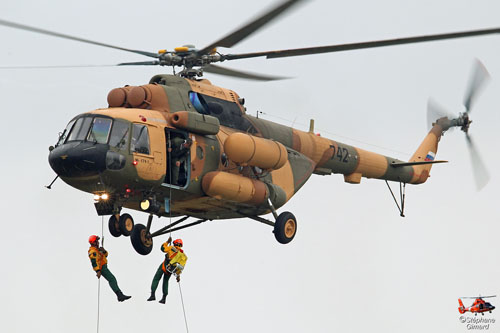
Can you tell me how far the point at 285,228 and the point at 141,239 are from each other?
134 inches

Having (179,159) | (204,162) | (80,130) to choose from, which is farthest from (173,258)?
(80,130)

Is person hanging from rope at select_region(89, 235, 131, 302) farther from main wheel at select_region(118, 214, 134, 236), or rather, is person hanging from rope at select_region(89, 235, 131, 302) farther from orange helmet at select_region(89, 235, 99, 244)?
main wheel at select_region(118, 214, 134, 236)

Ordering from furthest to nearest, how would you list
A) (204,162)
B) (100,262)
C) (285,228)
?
(285,228)
(204,162)
(100,262)

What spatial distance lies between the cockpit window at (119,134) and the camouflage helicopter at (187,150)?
0.07ft

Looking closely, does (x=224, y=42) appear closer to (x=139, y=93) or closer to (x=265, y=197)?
(x=139, y=93)

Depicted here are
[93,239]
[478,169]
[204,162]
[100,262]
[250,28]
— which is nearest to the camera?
[250,28]

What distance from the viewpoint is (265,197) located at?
77.0 ft

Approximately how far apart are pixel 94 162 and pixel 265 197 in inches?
186

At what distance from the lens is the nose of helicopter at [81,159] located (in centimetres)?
2038

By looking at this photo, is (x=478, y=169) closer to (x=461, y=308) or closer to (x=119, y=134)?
(x=461, y=308)

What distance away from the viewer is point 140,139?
2111 centimetres

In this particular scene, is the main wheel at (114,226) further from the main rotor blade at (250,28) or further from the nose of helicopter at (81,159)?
the main rotor blade at (250,28)

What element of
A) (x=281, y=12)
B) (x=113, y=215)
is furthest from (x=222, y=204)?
(x=281, y=12)

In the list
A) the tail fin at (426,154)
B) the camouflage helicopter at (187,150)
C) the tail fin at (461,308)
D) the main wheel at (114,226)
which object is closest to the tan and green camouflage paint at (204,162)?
the camouflage helicopter at (187,150)
